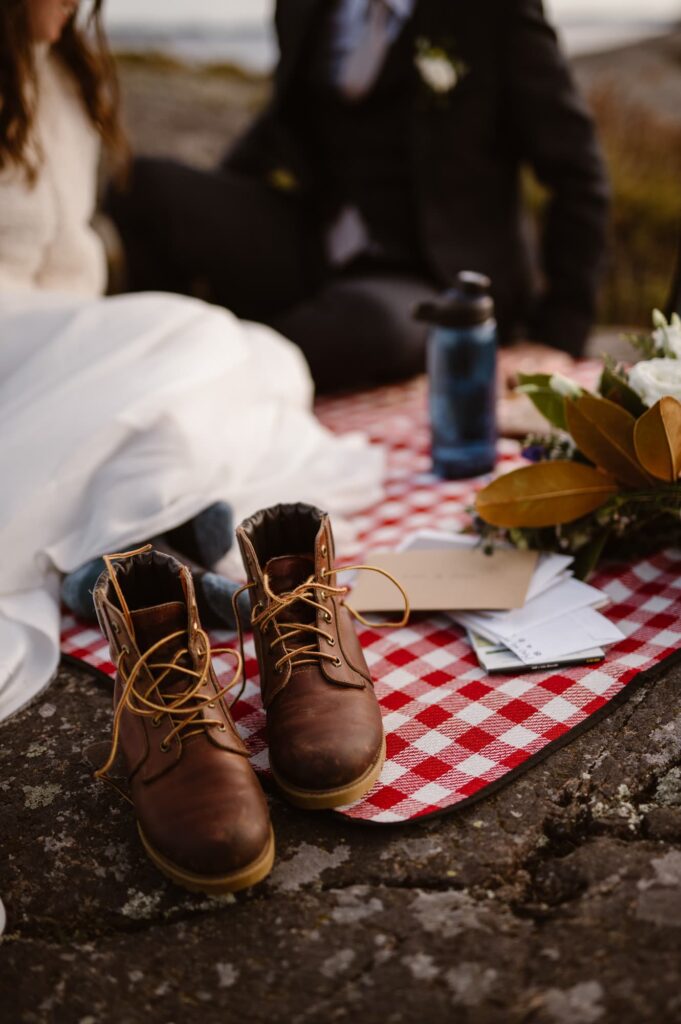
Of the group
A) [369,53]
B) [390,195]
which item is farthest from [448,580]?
[369,53]

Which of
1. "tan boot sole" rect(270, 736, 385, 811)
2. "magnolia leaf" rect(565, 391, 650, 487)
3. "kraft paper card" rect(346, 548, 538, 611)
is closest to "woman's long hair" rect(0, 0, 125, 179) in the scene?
"kraft paper card" rect(346, 548, 538, 611)

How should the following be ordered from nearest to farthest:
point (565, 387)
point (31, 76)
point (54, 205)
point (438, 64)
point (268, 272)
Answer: point (565, 387) < point (31, 76) < point (54, 205) < point (438, 64) < point (268, 272)

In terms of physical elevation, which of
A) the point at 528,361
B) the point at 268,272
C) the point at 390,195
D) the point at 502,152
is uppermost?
the point at 502,152

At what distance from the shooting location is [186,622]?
1004 mm

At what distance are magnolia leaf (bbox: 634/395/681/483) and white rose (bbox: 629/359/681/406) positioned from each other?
2 cm

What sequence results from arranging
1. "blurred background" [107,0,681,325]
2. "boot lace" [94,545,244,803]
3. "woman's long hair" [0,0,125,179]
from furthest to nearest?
1. "blurred background" [107,0,681,325]
2. "woman's long hair" [0,0,125,179]
3. "boot lace" [94,545,244,803]

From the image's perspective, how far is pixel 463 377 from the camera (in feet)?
5.71

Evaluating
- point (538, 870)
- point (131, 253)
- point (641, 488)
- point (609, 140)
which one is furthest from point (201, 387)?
point (609, 140)

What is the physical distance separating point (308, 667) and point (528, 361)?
146cm

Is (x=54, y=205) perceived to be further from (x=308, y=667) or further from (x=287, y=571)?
(x=308, y=667)

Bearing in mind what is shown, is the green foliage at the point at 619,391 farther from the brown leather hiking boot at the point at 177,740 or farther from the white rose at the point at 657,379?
the brown leather hiking boot at the point at 177,740

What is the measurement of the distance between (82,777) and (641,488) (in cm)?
87

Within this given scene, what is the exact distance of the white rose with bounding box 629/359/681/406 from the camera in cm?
120

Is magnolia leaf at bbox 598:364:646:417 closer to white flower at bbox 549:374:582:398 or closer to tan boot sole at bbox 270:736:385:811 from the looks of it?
white flower at bbox 549:374:582:398
